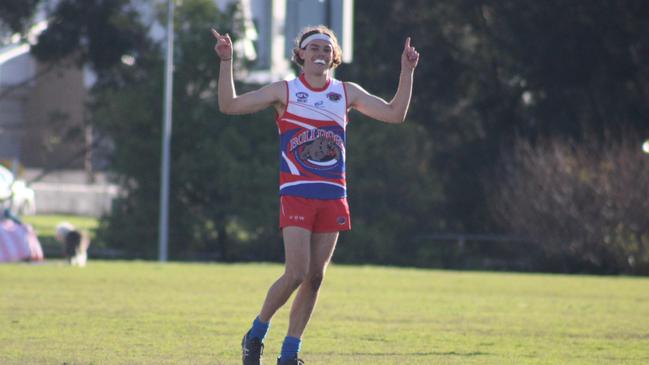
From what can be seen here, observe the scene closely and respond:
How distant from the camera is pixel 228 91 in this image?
867cm

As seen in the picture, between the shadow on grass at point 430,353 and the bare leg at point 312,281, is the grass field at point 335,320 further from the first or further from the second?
the bare leg at point 312,281

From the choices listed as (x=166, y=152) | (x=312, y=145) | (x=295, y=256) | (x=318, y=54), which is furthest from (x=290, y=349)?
(x=166, y=152)

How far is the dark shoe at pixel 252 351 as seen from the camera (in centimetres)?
882

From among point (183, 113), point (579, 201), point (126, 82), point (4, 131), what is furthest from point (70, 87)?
point (579, 201)

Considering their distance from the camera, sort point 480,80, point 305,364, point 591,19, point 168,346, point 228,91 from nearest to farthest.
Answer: point 228,91, point 305,364, point 168,346, point 591,19, point 480,80

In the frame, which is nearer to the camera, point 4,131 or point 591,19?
point 591,19

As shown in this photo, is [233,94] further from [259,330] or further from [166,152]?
[166,152]

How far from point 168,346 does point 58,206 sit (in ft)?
194

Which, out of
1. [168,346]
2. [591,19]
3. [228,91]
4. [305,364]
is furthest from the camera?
[591,19]

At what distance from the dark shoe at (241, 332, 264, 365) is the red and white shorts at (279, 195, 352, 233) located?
0.75 m

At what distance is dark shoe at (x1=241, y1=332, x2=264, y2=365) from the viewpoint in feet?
28.9

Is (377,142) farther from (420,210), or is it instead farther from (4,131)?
(4,131)

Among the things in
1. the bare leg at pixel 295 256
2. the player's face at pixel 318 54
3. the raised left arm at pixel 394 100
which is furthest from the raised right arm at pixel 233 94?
the bare leg at pixel 295 256

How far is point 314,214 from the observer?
8734mm
